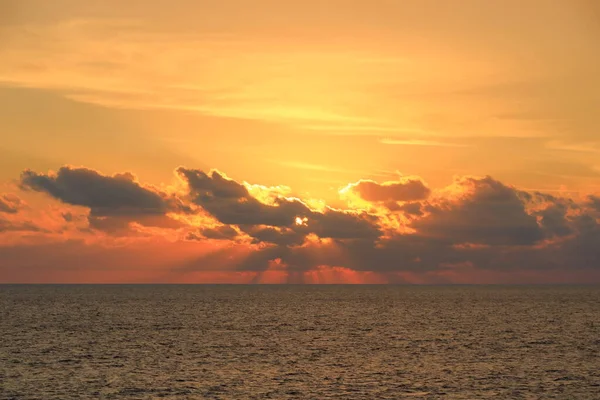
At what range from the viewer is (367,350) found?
355 ft

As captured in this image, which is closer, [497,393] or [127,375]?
[497,393]

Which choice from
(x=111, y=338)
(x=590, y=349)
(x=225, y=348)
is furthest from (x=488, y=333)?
(x=111, y=338)

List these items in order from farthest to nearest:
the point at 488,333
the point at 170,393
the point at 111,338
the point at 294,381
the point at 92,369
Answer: the point at 488,333 < the point at 111,338 < the point at 92,369 < the point at 294,381 < the point at 170,393

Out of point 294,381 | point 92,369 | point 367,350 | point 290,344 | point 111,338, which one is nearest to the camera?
point 294,381

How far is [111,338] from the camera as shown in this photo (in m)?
127

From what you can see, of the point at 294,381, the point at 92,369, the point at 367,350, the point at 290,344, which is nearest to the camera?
the point at 294,381

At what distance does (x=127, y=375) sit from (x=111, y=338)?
46.6m

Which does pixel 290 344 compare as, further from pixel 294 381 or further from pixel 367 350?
pixel 294 381

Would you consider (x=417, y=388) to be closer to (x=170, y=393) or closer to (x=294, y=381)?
(x=294, y=381)

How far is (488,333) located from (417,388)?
68.9 m

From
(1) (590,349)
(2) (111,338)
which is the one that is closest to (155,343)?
(2) (111,338)

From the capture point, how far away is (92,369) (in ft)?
285

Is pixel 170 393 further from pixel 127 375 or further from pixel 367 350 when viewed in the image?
pixel 367 350

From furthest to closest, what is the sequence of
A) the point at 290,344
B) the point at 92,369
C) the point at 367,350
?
the point at 290,344 < the point at 367,350 < the point at 92,369
